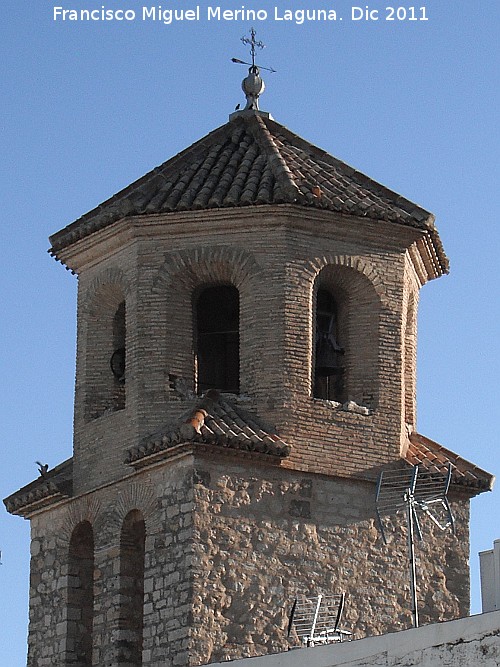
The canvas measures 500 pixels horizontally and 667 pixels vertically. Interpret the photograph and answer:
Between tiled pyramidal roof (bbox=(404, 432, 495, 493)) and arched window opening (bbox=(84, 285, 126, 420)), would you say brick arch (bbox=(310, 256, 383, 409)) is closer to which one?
tiled pyramidal roof (bbox=(404, 432, 495, 493))

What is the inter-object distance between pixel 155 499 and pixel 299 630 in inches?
86.2

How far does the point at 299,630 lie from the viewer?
2595cm

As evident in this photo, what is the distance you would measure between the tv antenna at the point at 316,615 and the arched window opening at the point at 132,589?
1789 mm

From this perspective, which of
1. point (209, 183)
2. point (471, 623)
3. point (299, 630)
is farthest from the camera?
point (209, 183)

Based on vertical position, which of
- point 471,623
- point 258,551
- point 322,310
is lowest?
point 471,623

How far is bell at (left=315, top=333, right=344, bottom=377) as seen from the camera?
27750mm

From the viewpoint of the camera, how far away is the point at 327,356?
91.2ft

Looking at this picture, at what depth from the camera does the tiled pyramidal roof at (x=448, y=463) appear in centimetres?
2748

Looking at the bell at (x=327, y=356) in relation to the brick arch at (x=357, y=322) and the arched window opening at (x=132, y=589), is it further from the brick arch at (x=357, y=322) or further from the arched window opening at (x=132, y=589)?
the arched window opening at (x=132, y=589)

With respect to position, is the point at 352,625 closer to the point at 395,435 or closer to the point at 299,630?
the point at 299,630

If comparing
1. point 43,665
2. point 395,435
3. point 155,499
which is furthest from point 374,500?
point 43,665

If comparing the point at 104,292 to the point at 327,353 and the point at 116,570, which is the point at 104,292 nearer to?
the point at 327,353

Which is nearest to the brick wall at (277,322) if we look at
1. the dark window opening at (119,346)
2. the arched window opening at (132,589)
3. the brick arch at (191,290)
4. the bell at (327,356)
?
the brick arch at (191,290)

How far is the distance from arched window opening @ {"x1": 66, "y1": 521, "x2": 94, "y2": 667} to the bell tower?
0.8 inches
